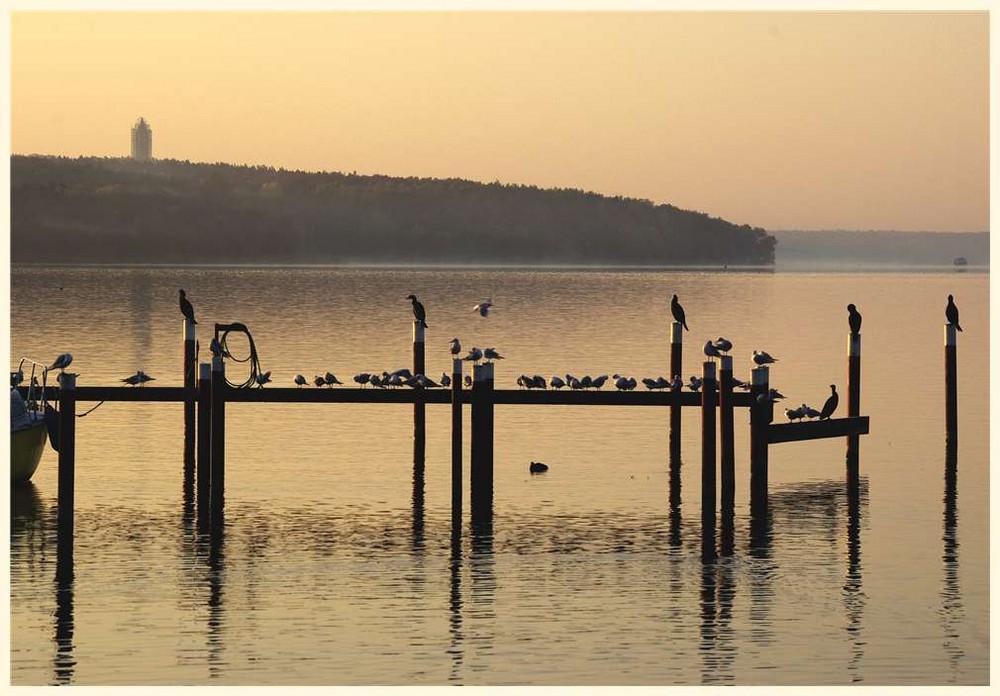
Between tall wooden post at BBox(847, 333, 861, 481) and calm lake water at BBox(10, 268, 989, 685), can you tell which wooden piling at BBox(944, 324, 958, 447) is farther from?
tall wooden post at BBox(847, 333, 861, 481)

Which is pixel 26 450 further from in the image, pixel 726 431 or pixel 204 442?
pixel 726 431

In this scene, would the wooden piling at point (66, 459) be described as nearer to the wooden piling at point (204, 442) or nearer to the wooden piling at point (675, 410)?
the wooden piling at point (204, 442)

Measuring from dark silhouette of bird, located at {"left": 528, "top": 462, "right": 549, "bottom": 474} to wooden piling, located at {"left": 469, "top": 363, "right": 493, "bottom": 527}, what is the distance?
4.75 m

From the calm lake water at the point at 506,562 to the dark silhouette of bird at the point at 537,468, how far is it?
16cm

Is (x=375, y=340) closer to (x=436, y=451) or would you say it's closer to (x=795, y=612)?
(x=436, y=451)

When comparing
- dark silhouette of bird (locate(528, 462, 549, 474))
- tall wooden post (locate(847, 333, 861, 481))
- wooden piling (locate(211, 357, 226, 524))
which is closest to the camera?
wooden piling (locate(211, 357, 226, 524))

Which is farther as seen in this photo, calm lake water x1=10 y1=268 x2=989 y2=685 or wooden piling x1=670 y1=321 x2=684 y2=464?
wooden piling x1=670 y1=321 x2=684 y2=464

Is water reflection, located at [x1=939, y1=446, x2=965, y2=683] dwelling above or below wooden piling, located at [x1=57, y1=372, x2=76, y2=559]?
below

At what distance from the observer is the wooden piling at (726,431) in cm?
2948

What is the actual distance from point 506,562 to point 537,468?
9.08 meters

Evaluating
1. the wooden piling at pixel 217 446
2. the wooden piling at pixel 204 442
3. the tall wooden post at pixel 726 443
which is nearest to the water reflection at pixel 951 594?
the tall wooden post at pixel 726 443

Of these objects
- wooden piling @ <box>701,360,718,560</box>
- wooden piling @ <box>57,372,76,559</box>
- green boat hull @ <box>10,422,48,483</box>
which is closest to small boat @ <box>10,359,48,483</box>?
green boat hull @ <box>10,422,48,483</box>

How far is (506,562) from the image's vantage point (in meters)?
26.6

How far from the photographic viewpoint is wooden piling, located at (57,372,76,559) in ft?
89.2
